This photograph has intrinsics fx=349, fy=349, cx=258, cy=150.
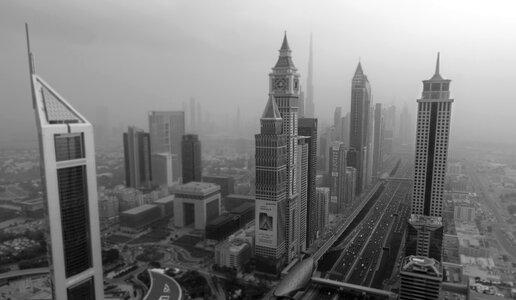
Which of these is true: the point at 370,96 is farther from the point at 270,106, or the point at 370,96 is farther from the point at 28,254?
the point at 28,254

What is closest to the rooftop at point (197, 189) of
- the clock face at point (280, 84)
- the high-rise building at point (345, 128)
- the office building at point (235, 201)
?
the office building at point (235, 201)

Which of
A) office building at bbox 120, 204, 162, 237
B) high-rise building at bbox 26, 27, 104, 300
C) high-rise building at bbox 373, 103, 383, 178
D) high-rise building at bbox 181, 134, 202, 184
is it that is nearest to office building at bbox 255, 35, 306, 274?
high-rise building at bbox 26, 27, 104, 300

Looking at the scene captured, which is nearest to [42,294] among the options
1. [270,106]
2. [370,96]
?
[270,106]

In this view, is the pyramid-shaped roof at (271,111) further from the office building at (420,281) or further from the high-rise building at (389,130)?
the high-rise building at (389,130)

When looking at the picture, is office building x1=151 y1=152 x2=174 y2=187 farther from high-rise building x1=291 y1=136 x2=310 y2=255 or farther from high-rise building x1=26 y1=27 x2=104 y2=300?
high-rise building x1=26 y1=27 x2=104 y2=300

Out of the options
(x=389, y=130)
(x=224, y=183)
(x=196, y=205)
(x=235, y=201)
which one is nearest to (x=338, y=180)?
(x=235, y=201)
